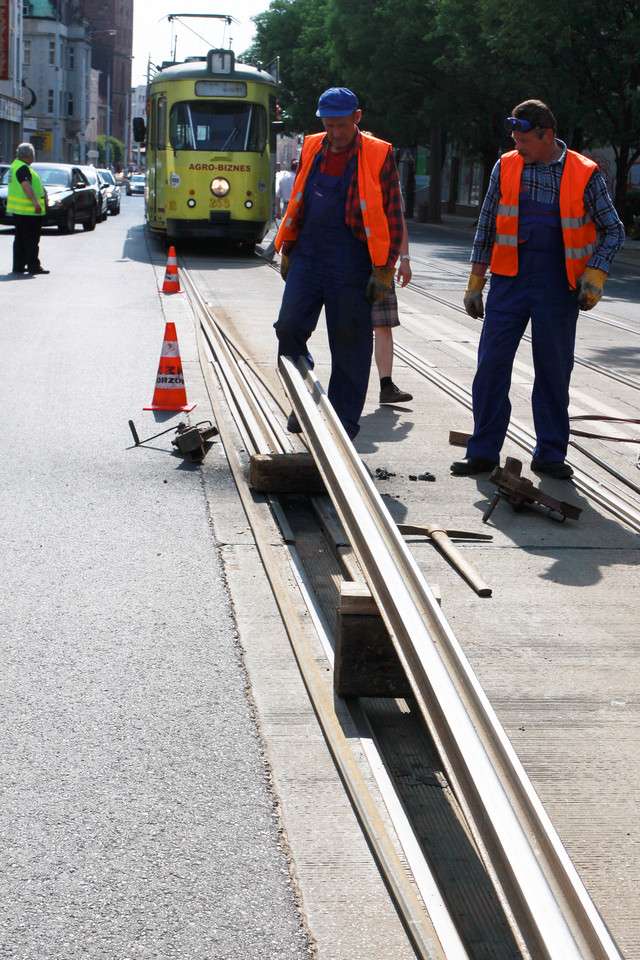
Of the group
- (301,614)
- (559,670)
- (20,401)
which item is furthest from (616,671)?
(20,401)

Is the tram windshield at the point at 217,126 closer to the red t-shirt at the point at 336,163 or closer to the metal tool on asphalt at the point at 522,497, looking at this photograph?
the red t-shirt at the point at 336,163

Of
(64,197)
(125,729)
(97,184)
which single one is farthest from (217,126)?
(125,729)

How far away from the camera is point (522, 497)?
20.1ft

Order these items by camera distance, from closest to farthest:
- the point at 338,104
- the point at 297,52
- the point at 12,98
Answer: the point at 338,104, the point at 297,52, the point at 12,98

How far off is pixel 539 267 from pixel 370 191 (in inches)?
38.9

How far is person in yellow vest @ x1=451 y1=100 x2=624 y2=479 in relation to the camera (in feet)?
21.1

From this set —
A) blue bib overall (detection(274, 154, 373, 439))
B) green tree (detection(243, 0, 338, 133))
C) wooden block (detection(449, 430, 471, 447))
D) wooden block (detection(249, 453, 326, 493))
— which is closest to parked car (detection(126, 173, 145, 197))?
green tree (detection(243, 0, 338, 133))

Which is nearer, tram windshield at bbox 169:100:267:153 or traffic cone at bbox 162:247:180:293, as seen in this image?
traffic cone at bbox 162:247:180:293

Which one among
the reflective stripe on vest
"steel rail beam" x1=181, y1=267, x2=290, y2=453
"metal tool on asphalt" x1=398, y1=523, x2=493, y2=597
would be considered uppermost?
the reflective stripe on vest

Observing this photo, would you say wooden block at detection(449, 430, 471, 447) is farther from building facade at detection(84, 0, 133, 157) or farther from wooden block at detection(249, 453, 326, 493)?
building facade at detection(84, 0, 133, 157)

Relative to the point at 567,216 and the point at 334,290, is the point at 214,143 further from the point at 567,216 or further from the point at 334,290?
the point at 567,216

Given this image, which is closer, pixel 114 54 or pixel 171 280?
pixel 171 280

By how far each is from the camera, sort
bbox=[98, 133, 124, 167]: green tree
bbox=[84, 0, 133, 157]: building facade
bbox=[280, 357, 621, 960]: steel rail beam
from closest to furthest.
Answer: bbox=[280, 357, 621, 960]: steel rail beam
bbox=[98, 133, 124, 167]: green tree
bbox=[84, 0, 133, 157]: building facade

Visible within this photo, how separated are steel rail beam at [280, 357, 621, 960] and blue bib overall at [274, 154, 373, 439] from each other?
237cm
